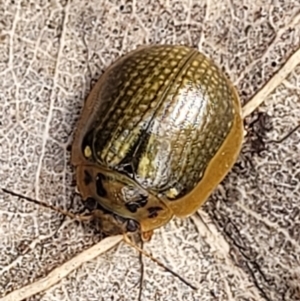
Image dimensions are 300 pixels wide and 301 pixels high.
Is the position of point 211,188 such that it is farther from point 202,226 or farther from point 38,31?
point 38,31

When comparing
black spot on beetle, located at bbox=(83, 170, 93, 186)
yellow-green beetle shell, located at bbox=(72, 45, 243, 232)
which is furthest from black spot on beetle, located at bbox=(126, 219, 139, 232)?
black spot on beetle, located at bbox=(83, 170, 93, 186)

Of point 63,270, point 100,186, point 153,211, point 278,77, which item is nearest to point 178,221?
point 153,211

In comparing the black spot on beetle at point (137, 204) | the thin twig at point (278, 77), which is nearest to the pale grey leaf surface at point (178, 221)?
the thin twig at point (278, 77)

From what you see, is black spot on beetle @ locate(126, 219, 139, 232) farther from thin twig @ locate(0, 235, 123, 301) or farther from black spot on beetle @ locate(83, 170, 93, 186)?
black spot on beetle @ locate(83, 170, 93, 186)

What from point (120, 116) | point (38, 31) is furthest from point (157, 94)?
point (38, 31)

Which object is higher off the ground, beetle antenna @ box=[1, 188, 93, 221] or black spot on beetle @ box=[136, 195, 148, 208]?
black spot on beetle @ box=[136, 195, 148, 208]

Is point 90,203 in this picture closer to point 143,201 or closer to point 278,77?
point 143,201
